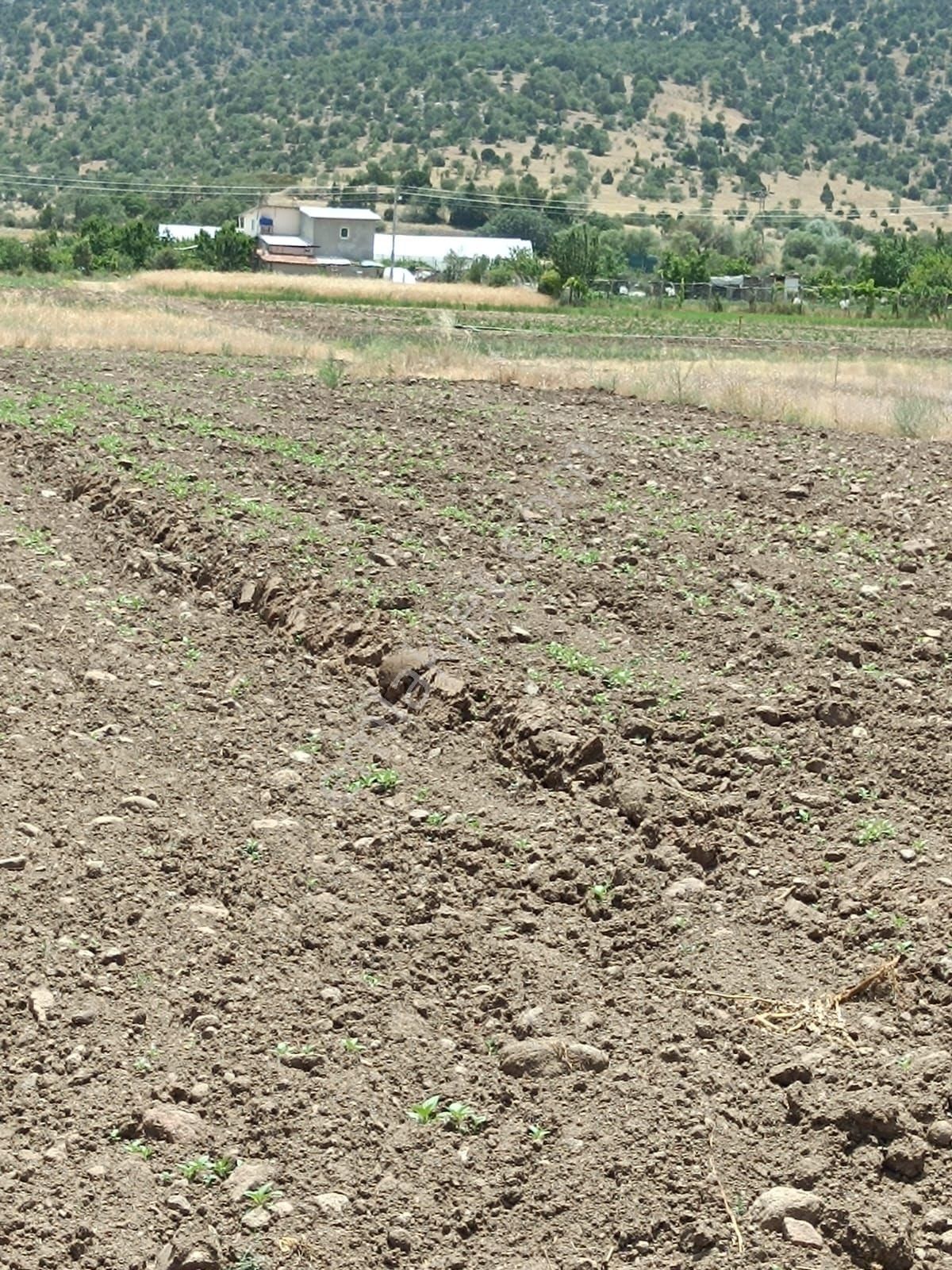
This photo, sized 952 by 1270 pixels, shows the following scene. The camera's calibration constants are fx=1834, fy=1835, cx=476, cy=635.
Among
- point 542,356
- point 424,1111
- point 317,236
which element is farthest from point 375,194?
point 424,1111

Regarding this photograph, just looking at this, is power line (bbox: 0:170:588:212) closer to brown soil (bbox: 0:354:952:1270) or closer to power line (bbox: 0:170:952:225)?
power line (bbox: 0:170:952:225)

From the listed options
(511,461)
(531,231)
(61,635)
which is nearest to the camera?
(61,635)

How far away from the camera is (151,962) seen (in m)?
6.18

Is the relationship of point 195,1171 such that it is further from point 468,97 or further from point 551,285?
point 468,97

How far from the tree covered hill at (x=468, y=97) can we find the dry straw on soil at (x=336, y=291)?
7610 cm

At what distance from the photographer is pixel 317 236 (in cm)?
9019

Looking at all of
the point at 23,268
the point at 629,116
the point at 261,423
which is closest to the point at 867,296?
the point at 23,268

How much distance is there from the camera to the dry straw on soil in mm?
53750

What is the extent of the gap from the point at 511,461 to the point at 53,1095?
28.6 feet

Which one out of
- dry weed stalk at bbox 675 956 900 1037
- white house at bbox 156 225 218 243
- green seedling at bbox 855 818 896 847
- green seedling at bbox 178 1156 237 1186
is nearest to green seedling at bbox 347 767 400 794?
green seedling at bbox 855 818 896 847

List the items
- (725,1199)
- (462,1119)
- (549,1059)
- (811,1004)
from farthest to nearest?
(811,1004), (549,1059), (462,1119), (725,1199)

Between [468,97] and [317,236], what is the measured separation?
286ft

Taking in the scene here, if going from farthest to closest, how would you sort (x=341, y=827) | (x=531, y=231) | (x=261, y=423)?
(x=531, y=231)
(x=261, y=423)
(x=341, y=827)

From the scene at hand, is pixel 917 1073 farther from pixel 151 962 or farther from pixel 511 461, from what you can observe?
pixel 511 461
